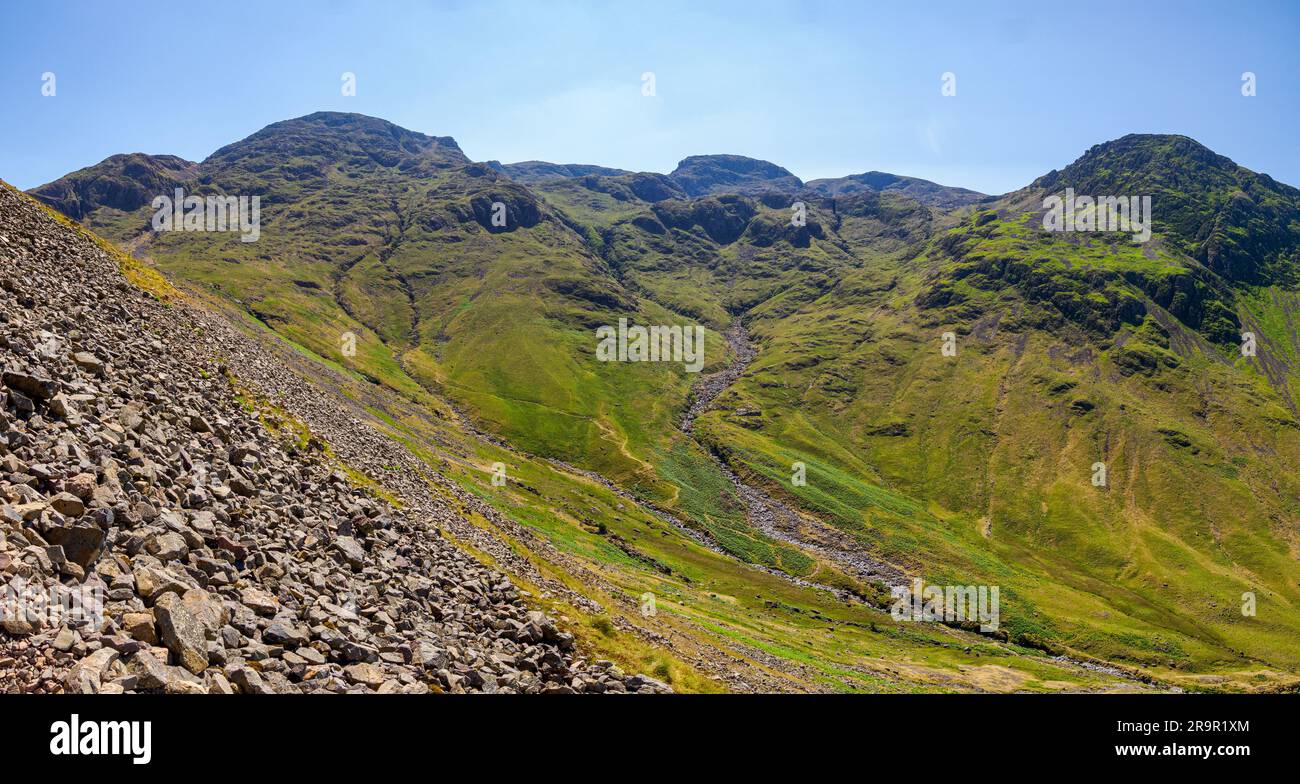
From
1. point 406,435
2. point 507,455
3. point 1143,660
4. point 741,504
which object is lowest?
point 1143,660

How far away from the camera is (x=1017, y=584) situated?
153625 mm

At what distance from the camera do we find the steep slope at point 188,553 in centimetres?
1357

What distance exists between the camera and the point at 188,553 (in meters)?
17.6

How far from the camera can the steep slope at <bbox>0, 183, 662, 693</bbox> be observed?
1357 cm

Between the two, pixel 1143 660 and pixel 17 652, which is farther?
pixel 1143 660

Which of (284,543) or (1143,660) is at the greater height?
(284,543)

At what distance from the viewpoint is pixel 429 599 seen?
2555 centimetres
